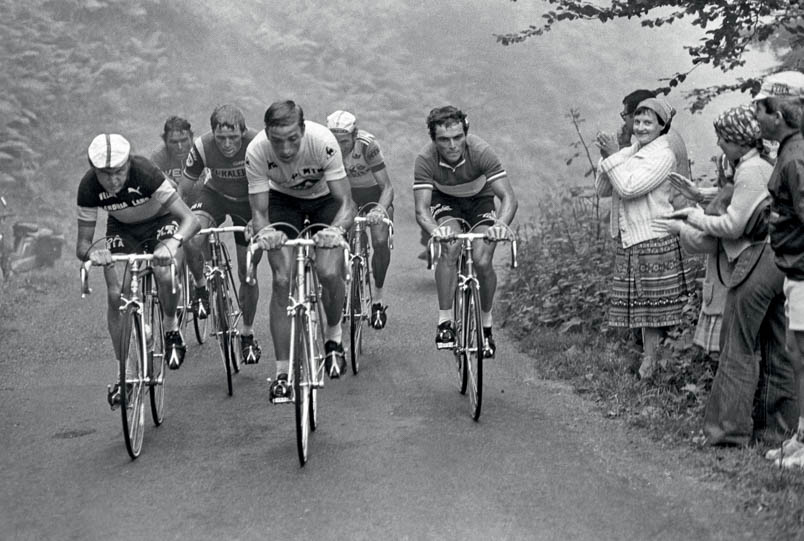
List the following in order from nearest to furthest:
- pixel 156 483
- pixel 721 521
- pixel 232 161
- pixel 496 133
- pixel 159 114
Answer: pixel 721 521 → pixel 156 483 → pixel 232 161 → pixel 159 114 → pixel 496 133

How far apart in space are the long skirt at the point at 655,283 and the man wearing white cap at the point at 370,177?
117 inches

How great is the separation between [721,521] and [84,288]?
159 inches

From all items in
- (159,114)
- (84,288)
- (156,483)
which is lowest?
(156,483)

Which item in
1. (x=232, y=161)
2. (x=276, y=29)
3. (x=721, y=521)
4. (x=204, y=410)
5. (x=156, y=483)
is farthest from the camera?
(x=276, y=29)

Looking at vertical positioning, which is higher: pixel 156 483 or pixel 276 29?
pixel 276 29

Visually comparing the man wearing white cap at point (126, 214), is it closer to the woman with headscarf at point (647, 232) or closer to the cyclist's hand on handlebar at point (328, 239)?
the cyclist's hand on handlebar at point (328, 239)

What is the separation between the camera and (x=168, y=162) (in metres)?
10.6

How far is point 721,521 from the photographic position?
205 inches

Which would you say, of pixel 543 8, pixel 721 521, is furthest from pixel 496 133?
pixel 721 521

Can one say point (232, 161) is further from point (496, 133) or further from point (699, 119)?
point (699, 119)

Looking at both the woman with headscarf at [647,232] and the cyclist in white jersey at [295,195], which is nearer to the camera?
the cyclist in white jersey at [295,195]

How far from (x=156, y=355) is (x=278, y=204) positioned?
159 cm

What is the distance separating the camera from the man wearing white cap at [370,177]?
1030 centimetres

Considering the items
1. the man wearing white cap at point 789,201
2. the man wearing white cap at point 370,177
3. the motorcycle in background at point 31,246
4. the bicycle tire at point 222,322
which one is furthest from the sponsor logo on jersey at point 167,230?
the motorcycle in background at point 31,246
